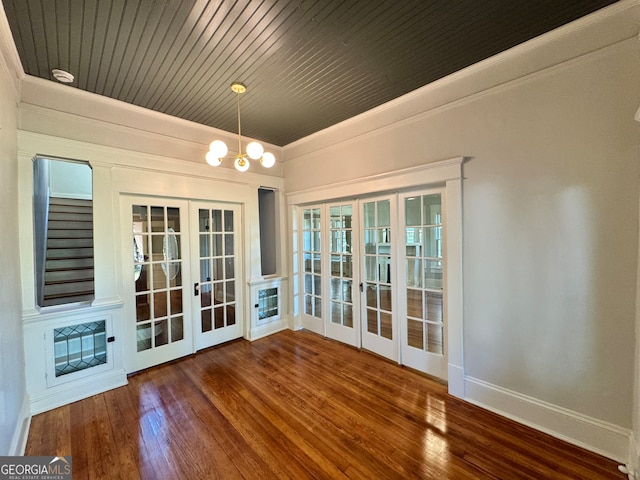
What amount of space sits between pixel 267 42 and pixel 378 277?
270cm

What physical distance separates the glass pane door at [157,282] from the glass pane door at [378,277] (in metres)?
2.41

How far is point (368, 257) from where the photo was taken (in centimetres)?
351

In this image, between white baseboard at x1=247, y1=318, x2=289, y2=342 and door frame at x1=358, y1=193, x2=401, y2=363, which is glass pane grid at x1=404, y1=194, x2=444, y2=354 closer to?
door frame at x1=358, y1=193, x2=401, y2=363

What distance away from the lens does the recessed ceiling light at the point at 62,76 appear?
2344 mm

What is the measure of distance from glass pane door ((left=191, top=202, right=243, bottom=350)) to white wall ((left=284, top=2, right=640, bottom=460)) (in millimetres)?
2993

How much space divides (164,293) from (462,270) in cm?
347

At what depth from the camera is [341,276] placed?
12.6 ft

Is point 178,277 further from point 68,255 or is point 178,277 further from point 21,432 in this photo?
point 68,255

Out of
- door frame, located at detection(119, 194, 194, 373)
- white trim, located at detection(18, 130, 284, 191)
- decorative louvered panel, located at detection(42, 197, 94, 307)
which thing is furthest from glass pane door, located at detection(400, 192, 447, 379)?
decorative louvered panel, located at detection(42, 197, 94, 307)

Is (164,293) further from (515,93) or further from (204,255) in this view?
(515,93)

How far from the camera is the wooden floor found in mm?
1801

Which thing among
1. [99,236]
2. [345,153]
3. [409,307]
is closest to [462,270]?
[409,307]

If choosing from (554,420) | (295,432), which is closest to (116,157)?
(295,432)

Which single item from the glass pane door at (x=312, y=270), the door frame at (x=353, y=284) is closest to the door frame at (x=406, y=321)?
the door frame at (x=353, y=284)
